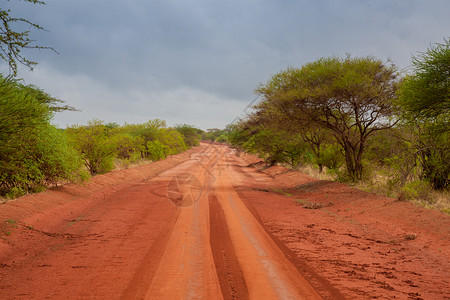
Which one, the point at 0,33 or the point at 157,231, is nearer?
the point at 0,33

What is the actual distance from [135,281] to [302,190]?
46.0 feet

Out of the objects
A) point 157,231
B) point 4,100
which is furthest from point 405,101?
point 4,100

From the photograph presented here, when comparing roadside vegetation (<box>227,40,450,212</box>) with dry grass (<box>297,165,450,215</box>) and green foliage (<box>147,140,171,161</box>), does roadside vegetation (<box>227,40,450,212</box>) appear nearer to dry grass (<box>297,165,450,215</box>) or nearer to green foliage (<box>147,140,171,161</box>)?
dry grass (<box>297,165,450,215</box>)

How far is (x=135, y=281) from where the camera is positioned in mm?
4930

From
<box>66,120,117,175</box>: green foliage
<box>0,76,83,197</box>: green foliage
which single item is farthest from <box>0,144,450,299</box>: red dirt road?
<box>66,120,117,175</box>: green foliage

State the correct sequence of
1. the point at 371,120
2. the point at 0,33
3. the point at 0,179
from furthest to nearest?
the point at 371,120 → the point at 0,179 → the point at 0,33

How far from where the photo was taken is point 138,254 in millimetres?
6293

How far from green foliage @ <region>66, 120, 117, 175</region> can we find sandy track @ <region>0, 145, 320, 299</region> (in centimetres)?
811

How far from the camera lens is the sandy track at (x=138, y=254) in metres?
4.66

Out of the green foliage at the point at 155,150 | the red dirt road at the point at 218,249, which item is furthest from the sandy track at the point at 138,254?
the green foliage at the point at 155,150

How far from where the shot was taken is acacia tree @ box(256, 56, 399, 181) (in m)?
15.0

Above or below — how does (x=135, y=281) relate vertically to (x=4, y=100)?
below

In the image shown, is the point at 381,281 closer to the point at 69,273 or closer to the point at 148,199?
the point at 69,273

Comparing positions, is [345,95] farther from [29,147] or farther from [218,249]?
[29,147]
